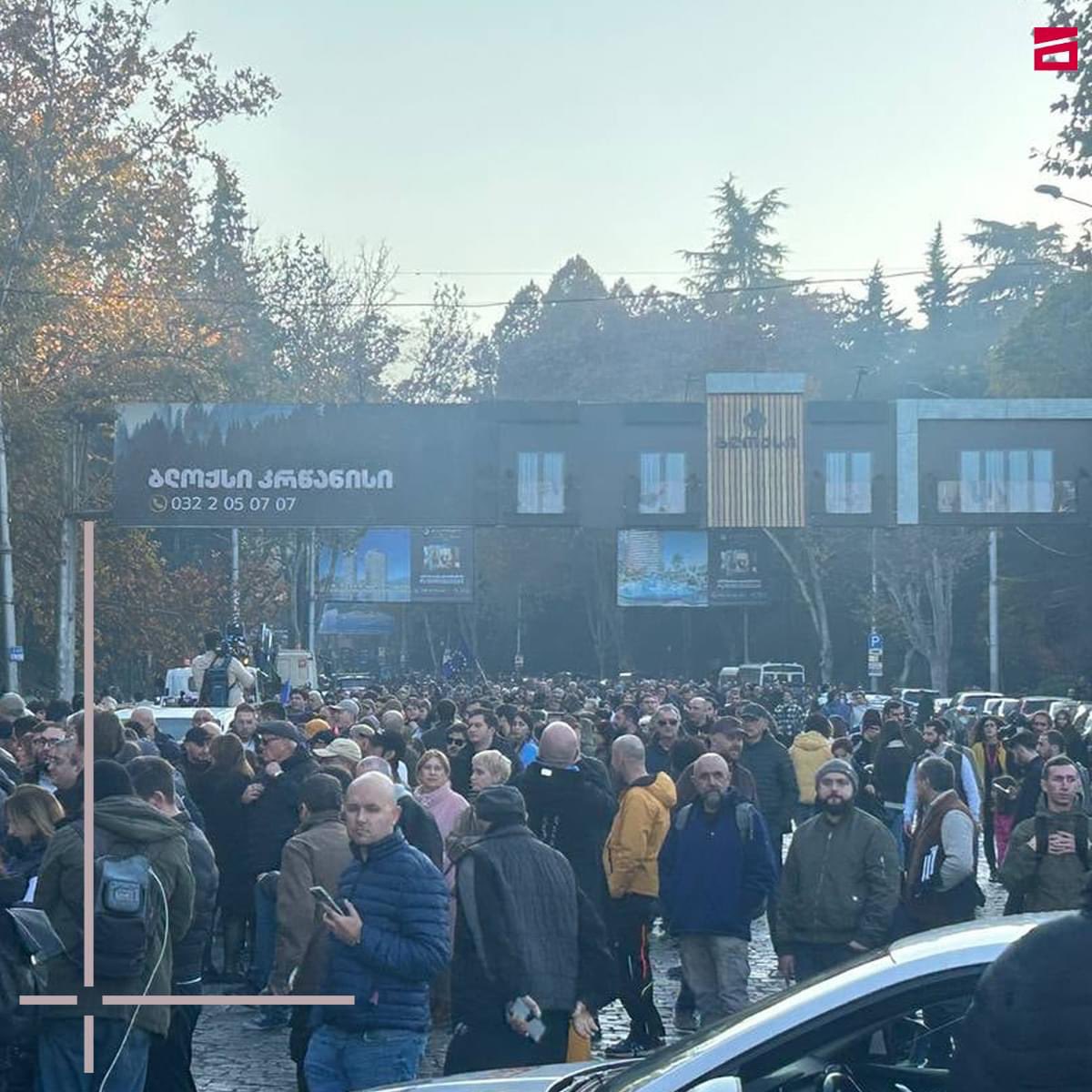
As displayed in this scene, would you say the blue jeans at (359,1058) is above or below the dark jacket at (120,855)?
below

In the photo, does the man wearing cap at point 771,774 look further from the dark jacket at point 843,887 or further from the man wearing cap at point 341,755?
the dark jacket at point 843,887

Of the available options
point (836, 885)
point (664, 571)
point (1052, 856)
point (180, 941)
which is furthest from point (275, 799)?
point (664, 571)

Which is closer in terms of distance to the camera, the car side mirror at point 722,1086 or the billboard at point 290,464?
the car side mirror at point 722,1086

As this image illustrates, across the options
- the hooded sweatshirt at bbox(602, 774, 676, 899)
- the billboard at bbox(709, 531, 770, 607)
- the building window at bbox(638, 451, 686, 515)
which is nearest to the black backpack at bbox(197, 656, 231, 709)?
the building window at bbox(638, 451, 686, 515)

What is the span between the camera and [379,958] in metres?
7.26

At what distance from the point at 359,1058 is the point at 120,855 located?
1107 mm

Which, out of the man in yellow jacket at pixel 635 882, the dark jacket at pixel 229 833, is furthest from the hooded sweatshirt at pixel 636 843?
the dark jacket at pixel 229 833

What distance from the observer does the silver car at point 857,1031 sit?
17.2ft

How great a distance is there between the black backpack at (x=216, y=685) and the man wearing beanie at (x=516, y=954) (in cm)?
1805

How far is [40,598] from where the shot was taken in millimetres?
40062

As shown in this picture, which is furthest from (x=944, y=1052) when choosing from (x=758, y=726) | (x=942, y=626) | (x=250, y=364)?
(x=942, y=626)

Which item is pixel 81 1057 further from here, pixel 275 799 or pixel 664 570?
pixel 664 570

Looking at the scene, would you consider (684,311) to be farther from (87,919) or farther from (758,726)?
(87,919)

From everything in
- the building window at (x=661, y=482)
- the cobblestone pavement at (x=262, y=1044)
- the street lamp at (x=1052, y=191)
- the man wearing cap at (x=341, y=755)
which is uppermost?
the street lamp at (x=1052, y=191)
